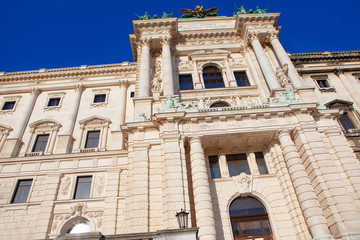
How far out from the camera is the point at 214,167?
1753 cm

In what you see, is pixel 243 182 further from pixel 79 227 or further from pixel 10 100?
pixel 10 100

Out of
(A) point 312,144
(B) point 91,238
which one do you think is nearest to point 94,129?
(B) point 91,238

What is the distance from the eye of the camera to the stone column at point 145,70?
20.8 meters

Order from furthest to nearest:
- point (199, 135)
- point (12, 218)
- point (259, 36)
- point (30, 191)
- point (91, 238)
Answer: point (259, 36) → point (30, 191) → point (12, 218) → point (199, 135) → point (91, 238)

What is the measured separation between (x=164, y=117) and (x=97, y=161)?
328 inches

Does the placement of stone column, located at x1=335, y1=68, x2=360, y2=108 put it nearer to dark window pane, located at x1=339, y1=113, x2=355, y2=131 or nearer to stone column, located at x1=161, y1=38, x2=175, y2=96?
dark window pane, located at x1=339, y1=113, x2=355, y2=131

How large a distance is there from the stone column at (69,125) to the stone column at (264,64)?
18.5m

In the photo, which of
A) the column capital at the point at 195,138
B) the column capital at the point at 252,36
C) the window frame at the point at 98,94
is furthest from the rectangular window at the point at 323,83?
the window frame at the point at 98,94

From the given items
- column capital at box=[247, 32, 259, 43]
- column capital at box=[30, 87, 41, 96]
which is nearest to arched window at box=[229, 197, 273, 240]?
column capital at box=[247, 32, 259, 43]

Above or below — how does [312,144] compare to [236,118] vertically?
below

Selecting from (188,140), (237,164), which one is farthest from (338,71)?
(188,140)

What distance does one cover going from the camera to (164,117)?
16266 millimetres

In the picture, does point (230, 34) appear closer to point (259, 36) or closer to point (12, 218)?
point (259, 36)

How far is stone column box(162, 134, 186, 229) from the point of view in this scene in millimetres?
12943
